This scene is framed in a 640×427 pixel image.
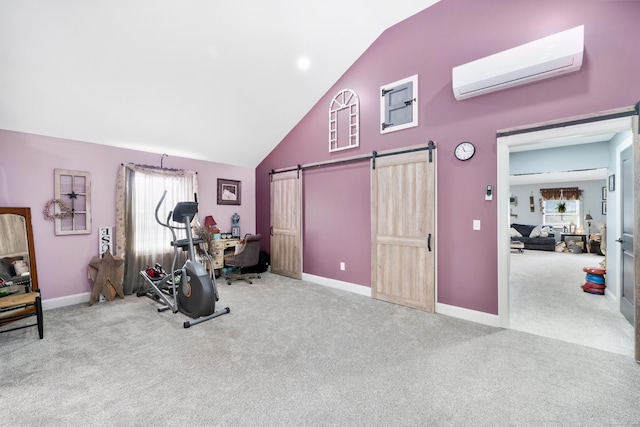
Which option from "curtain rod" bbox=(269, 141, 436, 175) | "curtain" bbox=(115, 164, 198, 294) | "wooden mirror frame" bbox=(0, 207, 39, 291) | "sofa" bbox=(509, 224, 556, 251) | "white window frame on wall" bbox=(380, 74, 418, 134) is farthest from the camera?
"sofa" bbox=(509, 224, 556, 251)

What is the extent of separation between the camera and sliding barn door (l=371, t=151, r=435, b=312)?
350 centimetres

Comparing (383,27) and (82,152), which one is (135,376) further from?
(383,27)

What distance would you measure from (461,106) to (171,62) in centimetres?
350

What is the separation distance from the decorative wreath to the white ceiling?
0.89 metres

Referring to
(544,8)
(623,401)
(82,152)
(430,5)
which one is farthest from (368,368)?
(82,152)

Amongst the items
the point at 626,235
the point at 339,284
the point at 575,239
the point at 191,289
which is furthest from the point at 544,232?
the point at 191,289

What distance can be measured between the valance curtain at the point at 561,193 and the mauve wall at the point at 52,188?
12.6 metres

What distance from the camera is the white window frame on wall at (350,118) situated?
168 inches

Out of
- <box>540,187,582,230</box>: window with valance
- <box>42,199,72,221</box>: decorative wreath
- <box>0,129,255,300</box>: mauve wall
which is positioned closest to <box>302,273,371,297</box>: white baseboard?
<box>0,129,255,300</box>: mauve wall

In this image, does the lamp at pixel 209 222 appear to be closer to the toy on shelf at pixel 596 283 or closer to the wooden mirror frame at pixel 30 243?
the wooden mirror frame at pixel 30 243

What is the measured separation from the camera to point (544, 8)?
109 inches

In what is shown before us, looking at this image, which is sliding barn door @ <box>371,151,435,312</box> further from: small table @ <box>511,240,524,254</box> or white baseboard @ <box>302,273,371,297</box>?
small table @ <box>511,240,524,254</box>

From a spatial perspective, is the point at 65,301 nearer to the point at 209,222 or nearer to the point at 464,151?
the point at 209,222

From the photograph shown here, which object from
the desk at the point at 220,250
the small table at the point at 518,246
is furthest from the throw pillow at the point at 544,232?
the desk at the point at 220,250
